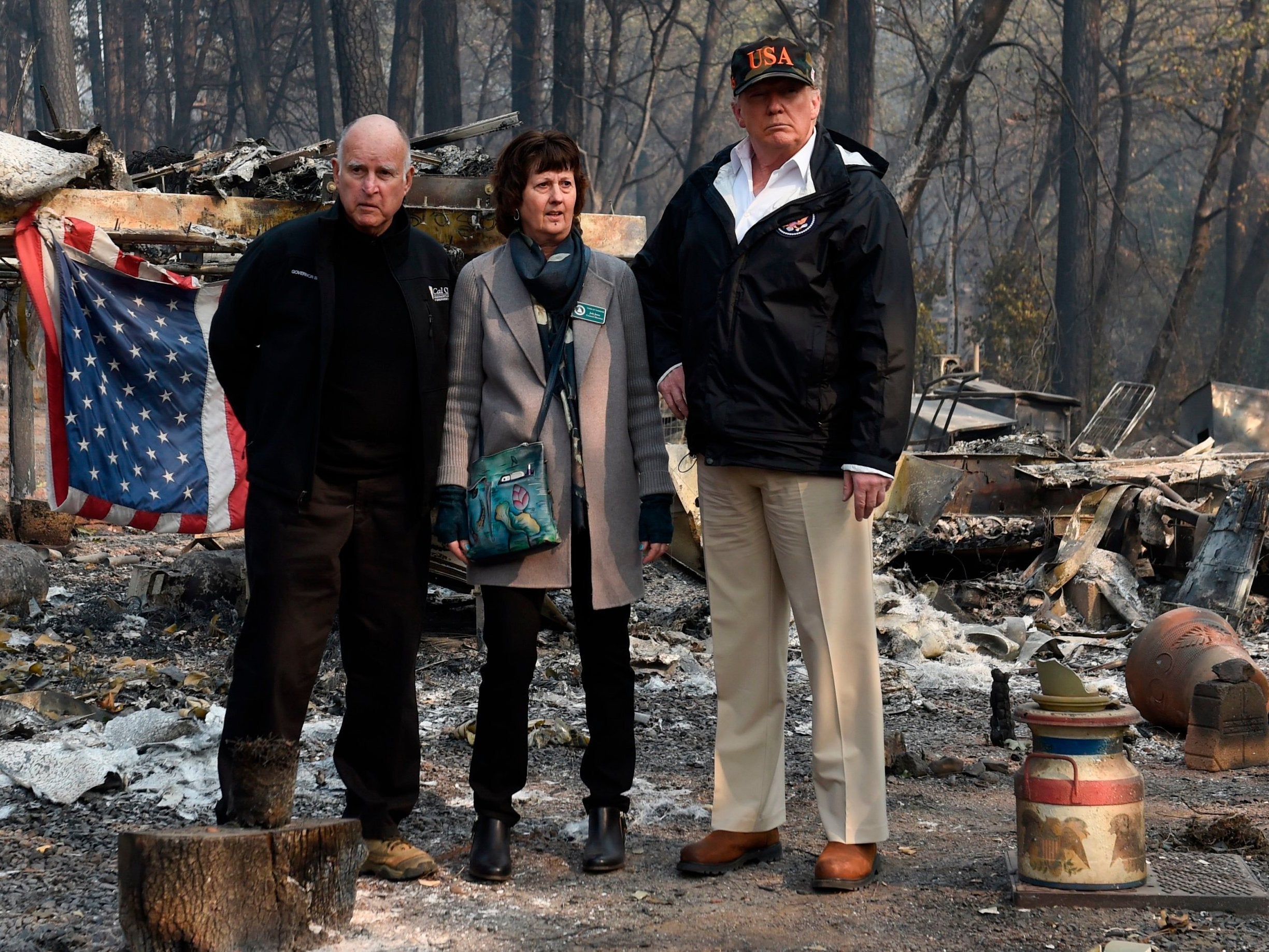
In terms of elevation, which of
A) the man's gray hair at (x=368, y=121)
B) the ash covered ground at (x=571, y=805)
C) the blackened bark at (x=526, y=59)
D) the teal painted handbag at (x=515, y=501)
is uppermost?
the blackened bark at (x=526, y=59)


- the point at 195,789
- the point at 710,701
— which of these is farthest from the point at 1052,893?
the point at 710,701

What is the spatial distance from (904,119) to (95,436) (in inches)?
2018

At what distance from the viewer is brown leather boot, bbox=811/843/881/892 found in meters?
3.85

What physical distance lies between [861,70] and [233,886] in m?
22.1

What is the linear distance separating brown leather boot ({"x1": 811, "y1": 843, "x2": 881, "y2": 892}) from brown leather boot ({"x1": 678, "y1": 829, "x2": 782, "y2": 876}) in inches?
9.9

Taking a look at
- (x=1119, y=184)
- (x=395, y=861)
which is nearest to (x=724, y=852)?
(x=395, y=861)

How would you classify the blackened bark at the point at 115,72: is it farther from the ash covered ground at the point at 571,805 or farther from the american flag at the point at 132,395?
the american flag at the point at 132,395

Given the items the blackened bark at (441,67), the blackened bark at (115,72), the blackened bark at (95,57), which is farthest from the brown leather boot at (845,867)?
the blackened bark at (95,57)

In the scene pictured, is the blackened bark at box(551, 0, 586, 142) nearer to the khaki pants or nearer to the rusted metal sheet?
the rusted metal sheet

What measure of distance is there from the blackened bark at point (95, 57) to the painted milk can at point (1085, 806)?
122 ft

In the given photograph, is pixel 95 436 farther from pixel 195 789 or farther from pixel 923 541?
pixel 923 541

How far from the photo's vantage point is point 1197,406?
64.1 ft

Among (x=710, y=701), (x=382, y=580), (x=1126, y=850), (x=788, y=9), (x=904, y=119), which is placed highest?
(x=904, y=119)

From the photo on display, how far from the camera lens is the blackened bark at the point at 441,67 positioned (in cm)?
2539
